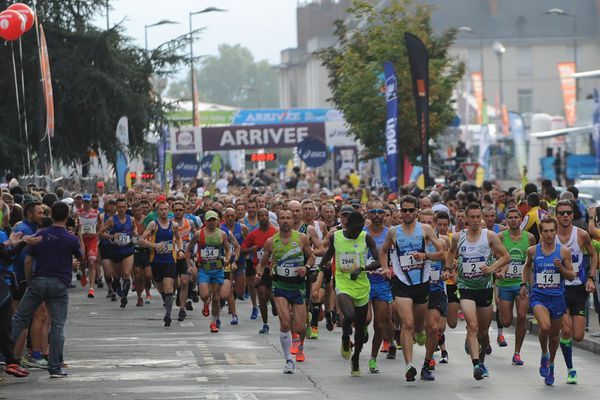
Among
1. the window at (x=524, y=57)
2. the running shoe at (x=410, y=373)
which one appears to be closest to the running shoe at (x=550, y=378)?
the running shoe at (x=410, y=373)

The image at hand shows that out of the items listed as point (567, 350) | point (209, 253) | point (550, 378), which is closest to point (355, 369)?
point (550, 378)

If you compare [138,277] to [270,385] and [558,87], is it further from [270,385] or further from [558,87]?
[558,87]

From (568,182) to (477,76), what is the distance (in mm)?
34791

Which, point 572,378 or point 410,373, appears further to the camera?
point 572,378

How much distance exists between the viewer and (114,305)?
25.7m

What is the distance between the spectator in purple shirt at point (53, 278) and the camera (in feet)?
50.3

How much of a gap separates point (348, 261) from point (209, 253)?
5213 mm

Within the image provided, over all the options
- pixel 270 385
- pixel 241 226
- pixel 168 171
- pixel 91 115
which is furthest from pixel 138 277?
pixel 91 115

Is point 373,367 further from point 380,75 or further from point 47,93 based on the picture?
point 380,75

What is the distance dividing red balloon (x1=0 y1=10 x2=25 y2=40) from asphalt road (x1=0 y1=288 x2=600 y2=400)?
6619 mm

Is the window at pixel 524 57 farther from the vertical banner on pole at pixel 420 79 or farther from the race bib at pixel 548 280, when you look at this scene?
the race bib at pixel 548 280

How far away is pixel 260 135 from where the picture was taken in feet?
185

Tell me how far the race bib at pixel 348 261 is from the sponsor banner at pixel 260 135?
40.0 metres

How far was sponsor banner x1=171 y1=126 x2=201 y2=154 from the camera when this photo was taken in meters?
54.1
